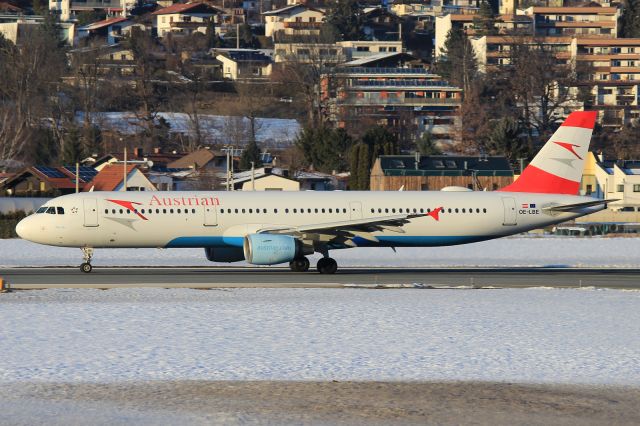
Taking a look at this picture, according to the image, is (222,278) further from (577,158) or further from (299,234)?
(577,158)

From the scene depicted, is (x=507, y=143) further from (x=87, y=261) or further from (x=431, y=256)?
(x=87, y=261)

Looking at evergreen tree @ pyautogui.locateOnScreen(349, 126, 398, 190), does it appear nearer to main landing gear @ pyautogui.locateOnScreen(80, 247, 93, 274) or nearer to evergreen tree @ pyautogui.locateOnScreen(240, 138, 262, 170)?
evergreen tree @ pyautogui.locateOnScreen(240, 138, 262, 170)

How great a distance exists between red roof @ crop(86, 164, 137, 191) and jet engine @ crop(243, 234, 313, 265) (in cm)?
5430

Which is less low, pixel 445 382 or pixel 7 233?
pixel 445 382

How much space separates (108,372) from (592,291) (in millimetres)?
19754

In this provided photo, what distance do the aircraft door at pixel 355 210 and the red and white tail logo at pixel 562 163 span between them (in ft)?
21.9

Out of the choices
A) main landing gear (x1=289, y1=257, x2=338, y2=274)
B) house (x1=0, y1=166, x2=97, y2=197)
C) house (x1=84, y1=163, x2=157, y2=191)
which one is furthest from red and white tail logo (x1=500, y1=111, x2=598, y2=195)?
house (x1=0, y1=166, x2=97, y2=197)

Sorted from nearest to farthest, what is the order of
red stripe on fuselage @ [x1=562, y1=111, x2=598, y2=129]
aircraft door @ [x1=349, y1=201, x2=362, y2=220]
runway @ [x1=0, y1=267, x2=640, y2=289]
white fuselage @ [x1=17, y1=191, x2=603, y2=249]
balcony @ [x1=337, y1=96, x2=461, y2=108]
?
runway @ [x1=0, y1=267, x2=640, y2=289], white fuselage @ [x1=17, y1=191, x2=603, y2=249], aircraft door @ [x1=349, y1=201, x2=362, y2=220], red stripe on fuselage @ [x1=562, y1=111, x2=598, y2=129], balcony @ [x1=337, y1=96, x2=461, y2=108]

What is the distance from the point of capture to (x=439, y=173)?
101 m

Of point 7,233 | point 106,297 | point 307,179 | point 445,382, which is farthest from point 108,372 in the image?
point 307,179

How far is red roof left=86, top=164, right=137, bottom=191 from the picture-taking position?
3878 inches

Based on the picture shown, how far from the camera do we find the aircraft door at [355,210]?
48.8 m

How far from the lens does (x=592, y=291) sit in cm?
3884

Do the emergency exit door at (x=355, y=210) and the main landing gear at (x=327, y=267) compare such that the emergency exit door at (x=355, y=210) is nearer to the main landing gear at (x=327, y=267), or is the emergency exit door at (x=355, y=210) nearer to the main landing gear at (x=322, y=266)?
the main landing gear at (x=322, y=266)
